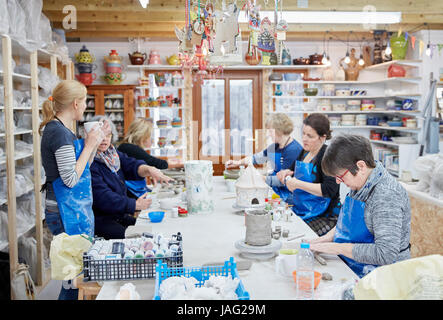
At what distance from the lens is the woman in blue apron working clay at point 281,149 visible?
13.2 ft

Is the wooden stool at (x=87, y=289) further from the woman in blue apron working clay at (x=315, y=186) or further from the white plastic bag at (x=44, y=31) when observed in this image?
the white plastic bag at (x=44, y=31)

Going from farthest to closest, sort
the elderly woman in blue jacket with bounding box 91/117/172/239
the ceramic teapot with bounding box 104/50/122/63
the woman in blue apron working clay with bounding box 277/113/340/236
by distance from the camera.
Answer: the ceramic teapot with bounding box 104/50/122/63 < the woman in blue apron working clay with bounding box 277/113/340/236 < the elderly woman in blue jacket with bounding box 91/117/172/239

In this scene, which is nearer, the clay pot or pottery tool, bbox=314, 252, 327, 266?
pottery tool, bbox=314, 252, 327, 266

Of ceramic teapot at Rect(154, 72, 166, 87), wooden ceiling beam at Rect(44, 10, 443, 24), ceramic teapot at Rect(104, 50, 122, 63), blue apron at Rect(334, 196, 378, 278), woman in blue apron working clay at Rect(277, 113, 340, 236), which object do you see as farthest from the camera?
ceramic teapot at Rect(154, 72, 166, 87)

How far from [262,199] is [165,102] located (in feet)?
16.6

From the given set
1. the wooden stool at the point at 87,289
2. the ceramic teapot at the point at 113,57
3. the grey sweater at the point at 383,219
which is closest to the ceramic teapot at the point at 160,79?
the ceramic teapot at the point at 113,57

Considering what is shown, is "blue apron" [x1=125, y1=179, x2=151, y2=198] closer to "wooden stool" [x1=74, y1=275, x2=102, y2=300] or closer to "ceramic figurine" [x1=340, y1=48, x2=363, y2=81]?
"wooden stool" [x1=74, y1=275, x2=102, y2=300]

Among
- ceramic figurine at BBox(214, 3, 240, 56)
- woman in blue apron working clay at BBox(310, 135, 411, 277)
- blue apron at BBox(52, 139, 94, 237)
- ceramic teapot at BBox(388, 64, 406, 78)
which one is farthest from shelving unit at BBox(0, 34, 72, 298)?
ceramic teapot at BBox(388, 64, 406, 78)

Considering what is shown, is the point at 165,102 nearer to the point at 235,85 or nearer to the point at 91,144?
the point at 235,85

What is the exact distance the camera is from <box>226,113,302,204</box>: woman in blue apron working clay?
13.2 ft

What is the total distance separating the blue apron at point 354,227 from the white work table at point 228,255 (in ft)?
0.56

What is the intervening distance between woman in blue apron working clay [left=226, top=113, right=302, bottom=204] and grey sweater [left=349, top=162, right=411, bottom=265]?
1878mm

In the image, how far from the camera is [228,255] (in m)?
1.97
